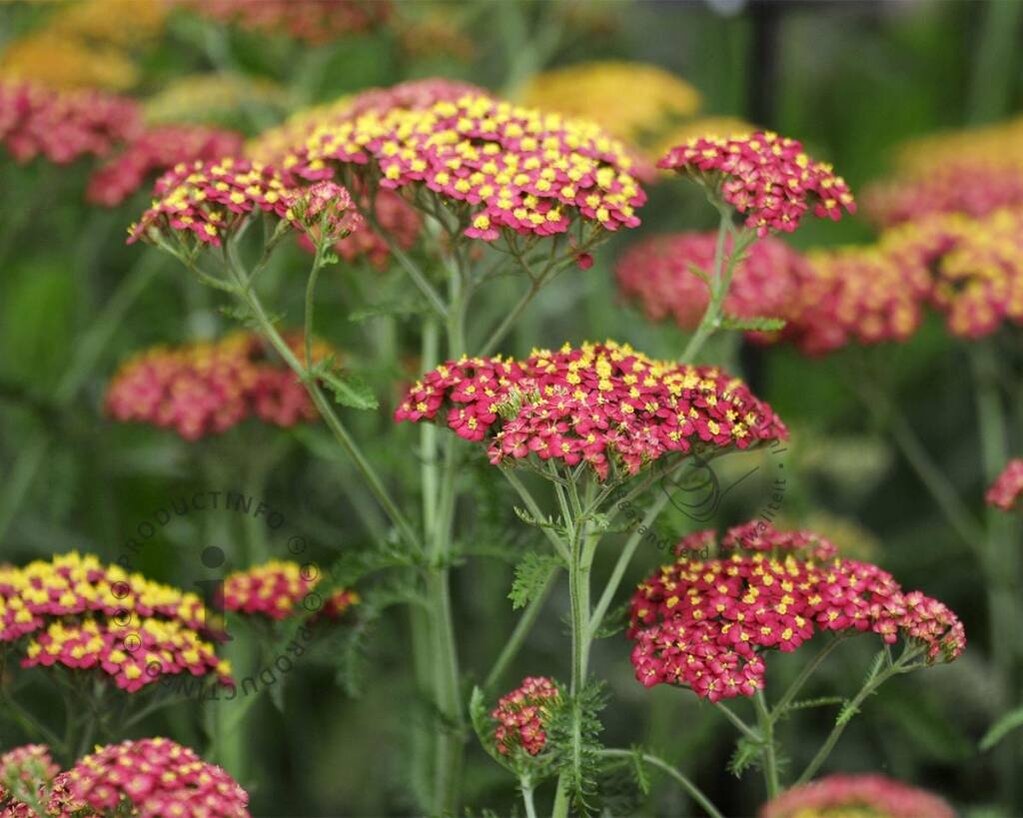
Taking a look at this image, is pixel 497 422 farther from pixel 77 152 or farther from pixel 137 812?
pixel 77 152

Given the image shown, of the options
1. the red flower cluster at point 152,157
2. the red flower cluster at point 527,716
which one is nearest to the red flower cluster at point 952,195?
the red flower cluster at point 152,157

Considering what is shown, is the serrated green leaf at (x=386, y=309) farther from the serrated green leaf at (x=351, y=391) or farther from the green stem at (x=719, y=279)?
the green stem at (x=719, y=279)

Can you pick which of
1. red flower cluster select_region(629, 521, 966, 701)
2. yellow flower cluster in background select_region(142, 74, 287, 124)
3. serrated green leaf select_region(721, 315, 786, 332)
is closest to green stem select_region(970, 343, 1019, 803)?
serrated green leaf select_region(721, 315, 786, 332)

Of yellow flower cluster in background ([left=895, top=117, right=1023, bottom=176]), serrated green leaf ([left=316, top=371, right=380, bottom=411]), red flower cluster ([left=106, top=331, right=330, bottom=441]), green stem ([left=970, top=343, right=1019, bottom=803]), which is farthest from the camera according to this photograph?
yellow flower cluster in background ([left=895, top=117, right=1023, bottom=176])

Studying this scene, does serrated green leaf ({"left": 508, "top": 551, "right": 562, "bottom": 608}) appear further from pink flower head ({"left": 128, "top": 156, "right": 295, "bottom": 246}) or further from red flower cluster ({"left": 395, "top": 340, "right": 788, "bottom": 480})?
pink flower head ({"left": 128, "top": 156, "right": 295, "bottom": 246})

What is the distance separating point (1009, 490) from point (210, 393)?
123cm

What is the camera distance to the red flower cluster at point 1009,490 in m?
2.05

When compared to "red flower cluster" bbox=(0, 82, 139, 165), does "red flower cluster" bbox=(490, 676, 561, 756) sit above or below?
below

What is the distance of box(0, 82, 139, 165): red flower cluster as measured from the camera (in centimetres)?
268

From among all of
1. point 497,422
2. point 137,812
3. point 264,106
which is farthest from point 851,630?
point 264,106

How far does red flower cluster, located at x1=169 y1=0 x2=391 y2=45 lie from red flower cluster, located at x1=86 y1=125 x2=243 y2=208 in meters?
0.36

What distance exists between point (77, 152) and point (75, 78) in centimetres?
101

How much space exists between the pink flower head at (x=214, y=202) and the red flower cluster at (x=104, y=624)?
44 cm

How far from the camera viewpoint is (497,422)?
178 cm
